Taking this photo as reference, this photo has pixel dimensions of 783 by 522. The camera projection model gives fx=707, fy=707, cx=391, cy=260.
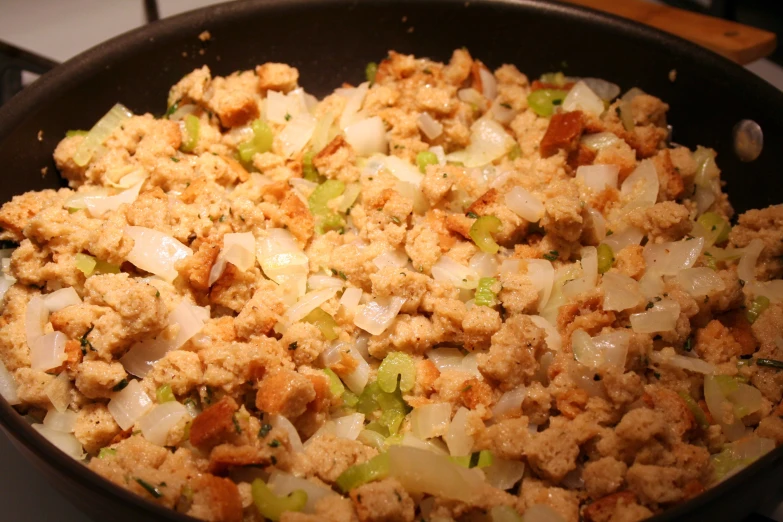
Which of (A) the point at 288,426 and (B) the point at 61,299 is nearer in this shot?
(A) the point at 288,426

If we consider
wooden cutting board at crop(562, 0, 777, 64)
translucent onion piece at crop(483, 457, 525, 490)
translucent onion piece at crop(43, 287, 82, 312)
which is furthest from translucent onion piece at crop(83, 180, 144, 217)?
wooden cutting board at crop(562, 0, 777, 64)

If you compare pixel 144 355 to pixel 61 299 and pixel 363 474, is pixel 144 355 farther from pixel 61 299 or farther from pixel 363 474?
pixel 363 474

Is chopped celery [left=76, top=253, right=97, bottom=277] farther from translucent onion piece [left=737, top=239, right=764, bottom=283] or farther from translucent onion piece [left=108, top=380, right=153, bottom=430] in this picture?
translucent onion piece [left=737, top=239, right=764, bottom=283]

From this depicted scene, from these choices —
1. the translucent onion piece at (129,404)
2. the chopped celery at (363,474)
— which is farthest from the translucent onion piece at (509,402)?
the translucent onion piece at (129,404)

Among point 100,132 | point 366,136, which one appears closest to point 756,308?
point 366,136

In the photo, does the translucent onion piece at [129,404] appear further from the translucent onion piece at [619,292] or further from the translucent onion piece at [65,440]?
the translucent onion piece at [619,292]

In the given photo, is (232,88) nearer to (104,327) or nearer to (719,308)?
(104,327)

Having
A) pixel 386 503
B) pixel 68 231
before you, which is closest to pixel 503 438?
pixel 386 503
